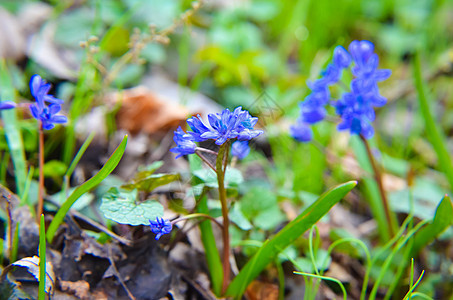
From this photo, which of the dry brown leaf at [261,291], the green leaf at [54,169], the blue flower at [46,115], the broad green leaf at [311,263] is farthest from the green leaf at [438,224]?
the green leaf at [54,169]

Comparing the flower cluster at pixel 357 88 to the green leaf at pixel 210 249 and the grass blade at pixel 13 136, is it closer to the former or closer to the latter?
the green leaf at pixel 210 249

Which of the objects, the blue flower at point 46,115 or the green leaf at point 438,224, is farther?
the green leaf at point 438,224

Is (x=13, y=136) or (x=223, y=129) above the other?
(x=223, y=129)

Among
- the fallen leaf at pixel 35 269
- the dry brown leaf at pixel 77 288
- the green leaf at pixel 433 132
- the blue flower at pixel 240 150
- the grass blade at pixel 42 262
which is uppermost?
the green leaf at pixel 433 132

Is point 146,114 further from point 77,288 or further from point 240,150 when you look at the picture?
point 77,288

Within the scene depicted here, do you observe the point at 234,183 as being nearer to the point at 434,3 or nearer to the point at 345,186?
the point at 345,186

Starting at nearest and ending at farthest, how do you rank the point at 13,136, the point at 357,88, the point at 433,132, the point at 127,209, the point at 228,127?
the point at 228,127
the point at 127,209
the point at 357,88
the point at 13,136
the point at 433,132

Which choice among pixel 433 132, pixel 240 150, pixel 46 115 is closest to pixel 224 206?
pixel 240 150
